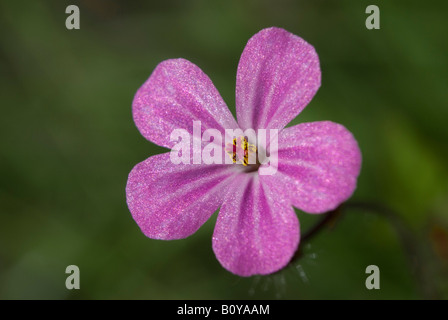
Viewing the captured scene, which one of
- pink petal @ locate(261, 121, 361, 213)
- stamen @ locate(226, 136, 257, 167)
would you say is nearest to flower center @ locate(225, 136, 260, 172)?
stamen @ locate(226, 136, 257, 167)

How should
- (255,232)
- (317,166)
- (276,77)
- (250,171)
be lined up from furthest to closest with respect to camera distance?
1. (250,171)
2. (276,77)
3. (255,232)
4. (317,166)

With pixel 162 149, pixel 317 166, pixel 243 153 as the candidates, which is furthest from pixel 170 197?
pixel 162 149

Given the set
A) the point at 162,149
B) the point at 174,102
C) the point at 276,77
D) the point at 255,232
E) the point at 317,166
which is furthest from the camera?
the point at 162,149

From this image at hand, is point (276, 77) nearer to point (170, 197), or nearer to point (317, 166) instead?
point (317, 166)

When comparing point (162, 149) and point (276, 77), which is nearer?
point (276, 77)

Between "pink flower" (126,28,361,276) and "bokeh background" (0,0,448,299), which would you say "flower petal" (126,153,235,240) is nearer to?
"pink flower" (126,28,361,276)

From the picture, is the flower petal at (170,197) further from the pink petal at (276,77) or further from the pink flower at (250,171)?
the pink petal at (276,77)
